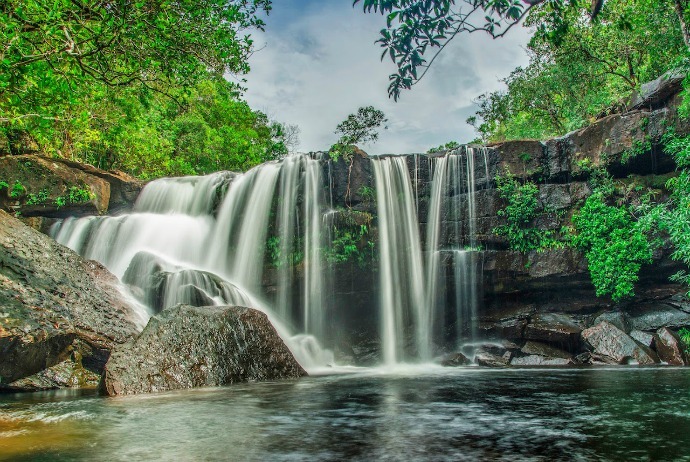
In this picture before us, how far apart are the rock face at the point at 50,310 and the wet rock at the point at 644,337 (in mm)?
11666

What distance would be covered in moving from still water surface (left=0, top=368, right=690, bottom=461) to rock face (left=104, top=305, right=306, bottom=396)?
0.48 metres

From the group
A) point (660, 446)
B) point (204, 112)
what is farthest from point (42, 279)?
point (204, 112)

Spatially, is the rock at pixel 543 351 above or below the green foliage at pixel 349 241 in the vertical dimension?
below

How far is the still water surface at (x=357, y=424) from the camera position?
304cm

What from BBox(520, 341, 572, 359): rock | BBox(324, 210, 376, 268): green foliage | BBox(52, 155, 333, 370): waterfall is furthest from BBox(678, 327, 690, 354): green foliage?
BBox(52, 155, 333, 370): waterfall

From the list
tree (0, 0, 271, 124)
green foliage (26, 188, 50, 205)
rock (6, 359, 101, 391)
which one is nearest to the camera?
tree (0, 0, 271, 124)

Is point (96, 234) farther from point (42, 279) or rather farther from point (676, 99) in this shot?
point (676, 99)

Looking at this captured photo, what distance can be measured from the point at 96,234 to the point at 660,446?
14.2 metres

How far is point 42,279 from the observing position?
7.48 meters

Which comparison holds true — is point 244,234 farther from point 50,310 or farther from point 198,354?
point 198,354

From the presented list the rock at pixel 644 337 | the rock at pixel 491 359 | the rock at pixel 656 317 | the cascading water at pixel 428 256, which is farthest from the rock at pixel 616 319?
the cascading water at pixel 428 256

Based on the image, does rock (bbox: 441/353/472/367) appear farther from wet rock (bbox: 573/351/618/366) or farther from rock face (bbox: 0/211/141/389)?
rock face (bbox: 0/211/141/389)

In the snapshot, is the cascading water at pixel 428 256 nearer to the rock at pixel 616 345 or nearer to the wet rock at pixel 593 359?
the wet rock at pixel 593 359

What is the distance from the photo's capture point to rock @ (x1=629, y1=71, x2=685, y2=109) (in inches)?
506
